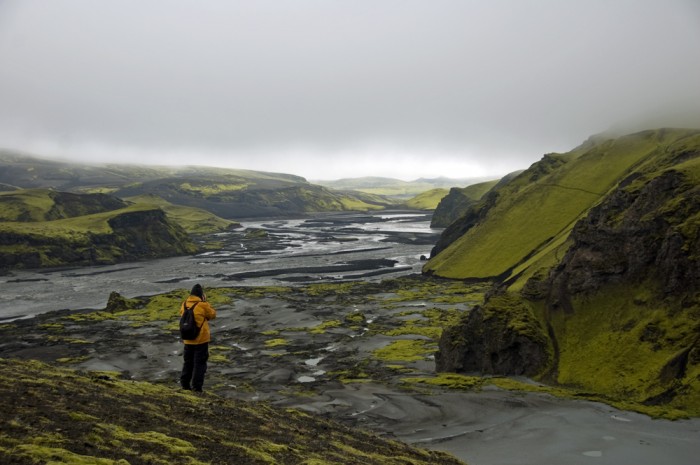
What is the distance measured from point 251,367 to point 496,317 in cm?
2279

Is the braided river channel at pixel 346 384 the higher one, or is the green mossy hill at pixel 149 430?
the green mossy hill at pixel 149 430

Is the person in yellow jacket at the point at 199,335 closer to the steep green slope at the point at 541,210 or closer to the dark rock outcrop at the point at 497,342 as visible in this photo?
the dark rock outcrop at the point at 497,342

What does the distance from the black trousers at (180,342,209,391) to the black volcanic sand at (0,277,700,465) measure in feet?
42.0

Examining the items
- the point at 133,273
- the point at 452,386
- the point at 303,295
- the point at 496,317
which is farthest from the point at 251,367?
the point at 133,273

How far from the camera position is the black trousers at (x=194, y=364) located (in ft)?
69.3

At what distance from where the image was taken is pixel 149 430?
55.7 ft

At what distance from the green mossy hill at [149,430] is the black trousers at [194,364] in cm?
65

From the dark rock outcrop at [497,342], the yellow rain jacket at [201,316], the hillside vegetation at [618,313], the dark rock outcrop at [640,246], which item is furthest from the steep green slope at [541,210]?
the yellow rain jacket at [201,316]

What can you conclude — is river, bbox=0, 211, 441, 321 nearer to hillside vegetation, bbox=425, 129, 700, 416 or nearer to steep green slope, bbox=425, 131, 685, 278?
steep green slope, bbox=425, 131, 685, 278

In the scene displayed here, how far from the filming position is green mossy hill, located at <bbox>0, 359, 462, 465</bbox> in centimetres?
1388

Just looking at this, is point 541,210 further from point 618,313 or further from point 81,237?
point 81,237

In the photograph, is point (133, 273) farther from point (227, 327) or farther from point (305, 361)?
point (305, 361)

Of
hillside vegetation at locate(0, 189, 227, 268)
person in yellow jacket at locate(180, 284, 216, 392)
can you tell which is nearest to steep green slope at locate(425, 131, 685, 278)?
person in yellow jacket at locate(180, 284, 216, 392)

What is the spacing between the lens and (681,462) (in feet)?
86.1
